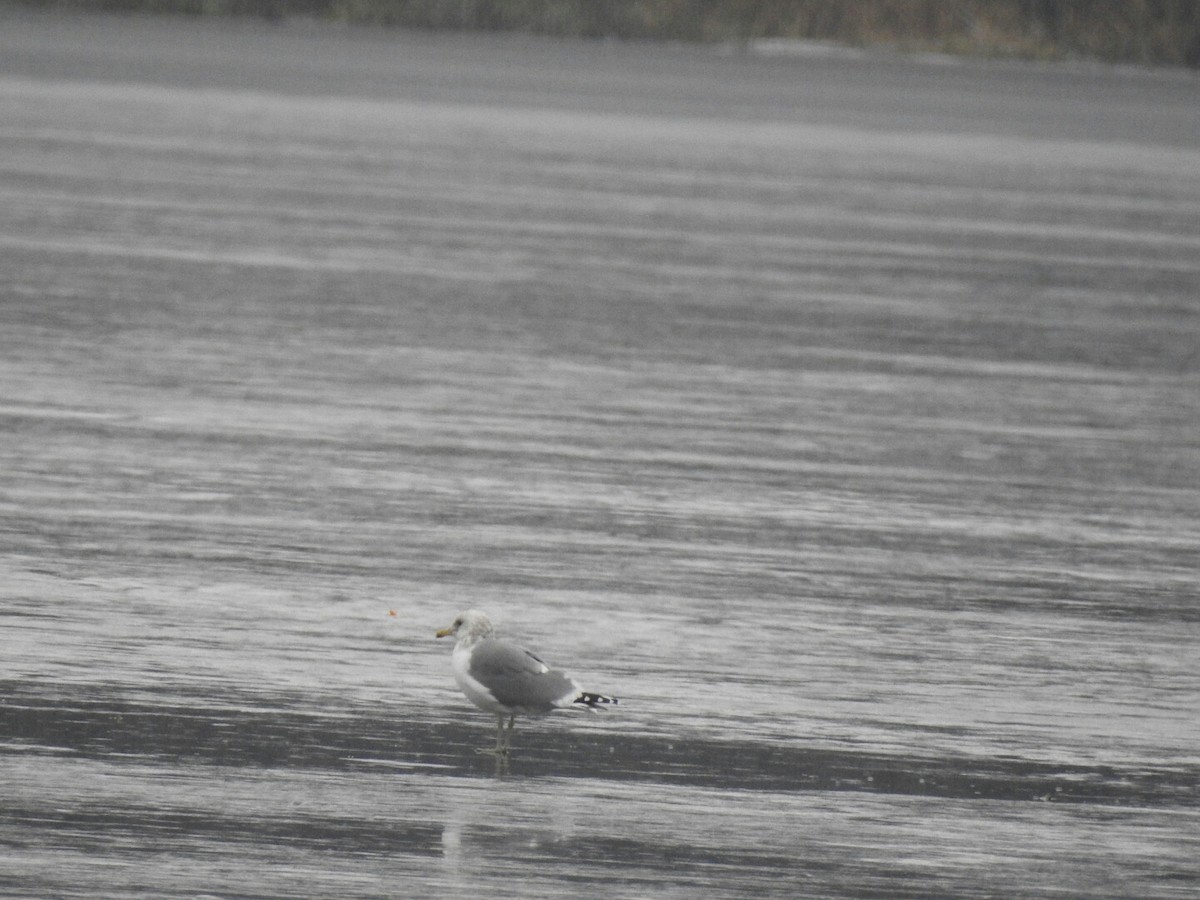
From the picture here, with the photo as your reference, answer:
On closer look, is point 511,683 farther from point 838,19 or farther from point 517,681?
point 838,19

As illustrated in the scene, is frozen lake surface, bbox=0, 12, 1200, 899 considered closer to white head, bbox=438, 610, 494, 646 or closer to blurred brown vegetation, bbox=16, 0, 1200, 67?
white head, bbox=438, 610, 494, 646

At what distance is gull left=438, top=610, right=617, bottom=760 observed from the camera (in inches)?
228

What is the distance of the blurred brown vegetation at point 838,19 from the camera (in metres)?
59.9

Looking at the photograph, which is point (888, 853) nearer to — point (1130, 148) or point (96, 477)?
point (96, 477)

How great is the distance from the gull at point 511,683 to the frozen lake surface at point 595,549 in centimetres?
19

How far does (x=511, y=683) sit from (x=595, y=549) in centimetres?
244

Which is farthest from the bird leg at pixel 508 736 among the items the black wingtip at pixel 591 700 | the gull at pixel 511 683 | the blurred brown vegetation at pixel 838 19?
the blurred brown vegetation at pixel 838 19

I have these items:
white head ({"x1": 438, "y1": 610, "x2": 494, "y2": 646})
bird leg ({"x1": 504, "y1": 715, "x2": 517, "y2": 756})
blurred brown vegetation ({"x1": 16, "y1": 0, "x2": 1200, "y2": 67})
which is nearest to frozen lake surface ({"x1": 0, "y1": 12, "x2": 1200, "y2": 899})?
bird leg ({"x1": 504, "y1": 715, "x2": 517, "y2": 756})

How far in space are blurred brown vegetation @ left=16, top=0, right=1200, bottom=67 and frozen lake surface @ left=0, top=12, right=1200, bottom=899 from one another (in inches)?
1582

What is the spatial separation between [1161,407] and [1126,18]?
54683 millimetres

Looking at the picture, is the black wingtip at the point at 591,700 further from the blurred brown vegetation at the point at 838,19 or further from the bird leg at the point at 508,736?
the blurred brown vegetation at the point at 838,19

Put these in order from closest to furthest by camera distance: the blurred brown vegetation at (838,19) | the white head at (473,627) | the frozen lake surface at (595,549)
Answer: the frozen lake surface at (595,549), the white head at (473,627), the blurred brown vegetation at (838,19)

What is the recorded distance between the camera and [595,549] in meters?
8.21

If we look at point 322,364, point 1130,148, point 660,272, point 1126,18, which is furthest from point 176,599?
point 1126,18
